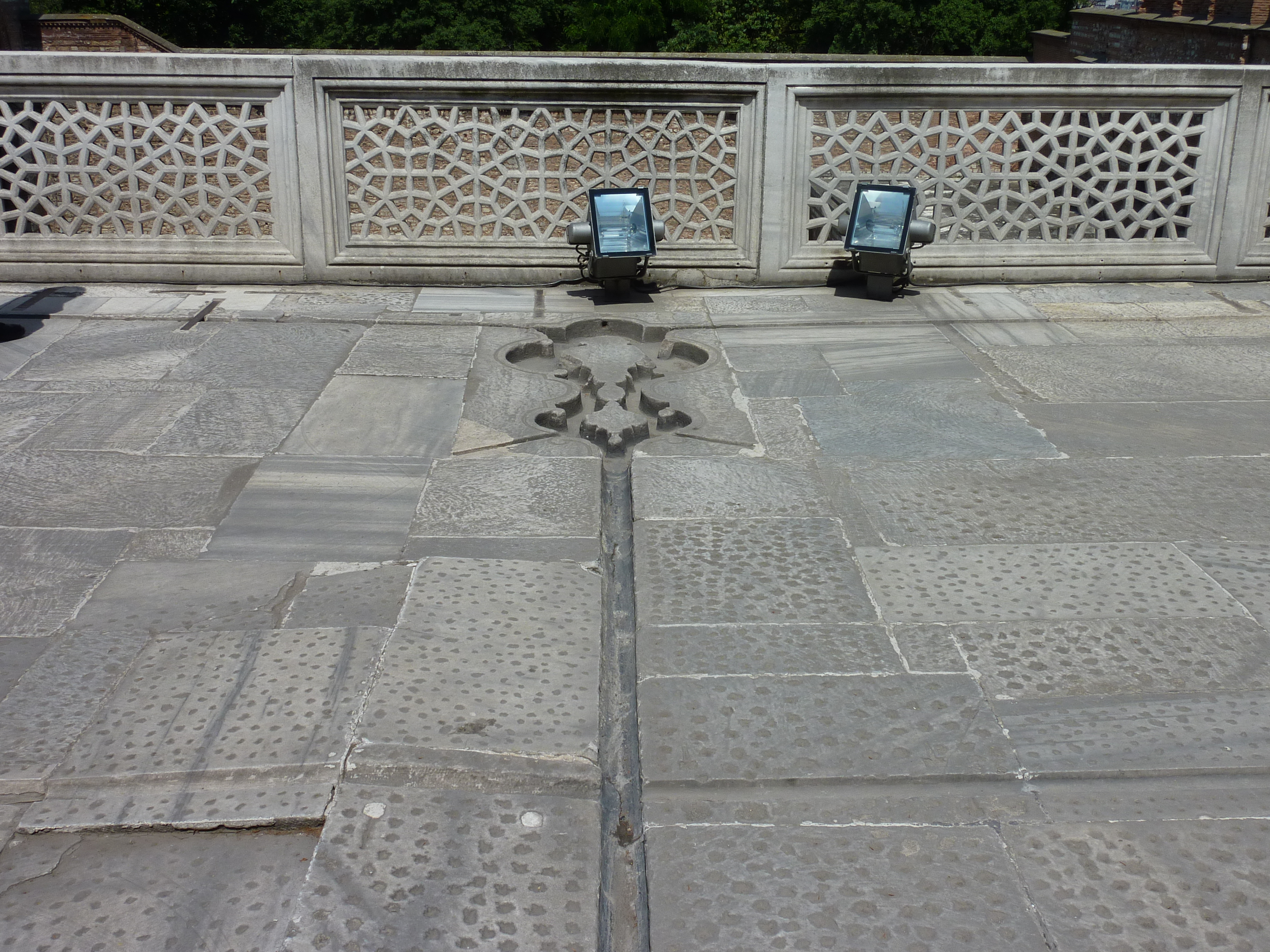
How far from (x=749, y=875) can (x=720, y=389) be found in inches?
126

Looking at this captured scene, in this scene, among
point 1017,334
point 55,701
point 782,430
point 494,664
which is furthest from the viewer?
point 1017,334

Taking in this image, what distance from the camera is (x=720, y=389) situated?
5.41 m

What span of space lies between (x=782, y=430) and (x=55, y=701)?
2.89 meters

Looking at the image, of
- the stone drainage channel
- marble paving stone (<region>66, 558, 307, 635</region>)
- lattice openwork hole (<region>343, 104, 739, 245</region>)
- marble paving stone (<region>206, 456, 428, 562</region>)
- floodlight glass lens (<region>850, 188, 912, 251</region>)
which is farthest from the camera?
lattice openwork hole (<region>343, 104, 739, 245</region>)

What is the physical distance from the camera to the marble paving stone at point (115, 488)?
405cm

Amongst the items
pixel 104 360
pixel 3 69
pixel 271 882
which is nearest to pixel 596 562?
pixel 271 882

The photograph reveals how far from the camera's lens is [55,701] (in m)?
2.98

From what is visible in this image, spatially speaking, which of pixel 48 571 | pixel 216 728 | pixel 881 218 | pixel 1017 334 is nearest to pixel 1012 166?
pixel 881 218

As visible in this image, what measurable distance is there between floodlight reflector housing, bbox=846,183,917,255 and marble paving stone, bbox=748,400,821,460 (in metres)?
2.01

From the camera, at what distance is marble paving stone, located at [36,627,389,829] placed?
2.62 meters

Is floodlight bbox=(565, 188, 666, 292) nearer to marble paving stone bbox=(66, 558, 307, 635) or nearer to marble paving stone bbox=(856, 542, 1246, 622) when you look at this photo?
marble paving stone bbox=(856, 542, 1246, 622)

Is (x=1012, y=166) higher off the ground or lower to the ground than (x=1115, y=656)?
higher

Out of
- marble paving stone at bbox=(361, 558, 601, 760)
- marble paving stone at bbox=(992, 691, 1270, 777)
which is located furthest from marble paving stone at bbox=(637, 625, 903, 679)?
marble paving stone at bbox=(992, 691, 1270, 777)

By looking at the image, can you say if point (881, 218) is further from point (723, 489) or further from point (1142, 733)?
point (1142, 733)
